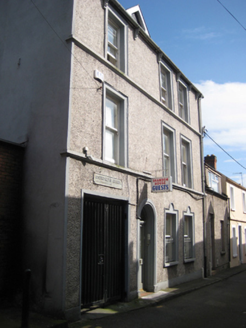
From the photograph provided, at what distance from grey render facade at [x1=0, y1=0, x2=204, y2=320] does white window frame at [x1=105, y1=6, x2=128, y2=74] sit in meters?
0.04

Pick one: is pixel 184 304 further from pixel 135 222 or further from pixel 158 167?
pixel 158 167

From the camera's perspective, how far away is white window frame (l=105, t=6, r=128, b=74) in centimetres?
961

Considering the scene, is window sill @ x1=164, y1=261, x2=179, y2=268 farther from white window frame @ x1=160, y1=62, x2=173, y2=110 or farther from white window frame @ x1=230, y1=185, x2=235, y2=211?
white window frame @ x1=230, y1=185, x2=235, y2=211

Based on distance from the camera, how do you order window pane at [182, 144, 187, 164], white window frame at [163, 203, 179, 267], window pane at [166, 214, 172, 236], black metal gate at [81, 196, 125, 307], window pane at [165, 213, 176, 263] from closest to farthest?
black metal gate at [81, 196, 125, 307]
white window frame at [163, 203, 179, 267]
window pane at [165, 213, 176, 263]
window pane at [166, 214, 172, 236]
window pane at [182, 144, 187, 164]

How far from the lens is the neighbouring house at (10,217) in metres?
7.11

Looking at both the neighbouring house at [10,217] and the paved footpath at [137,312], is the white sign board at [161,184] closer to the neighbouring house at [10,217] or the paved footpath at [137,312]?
the paved footpath at [137,312]

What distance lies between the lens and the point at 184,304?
341 inches

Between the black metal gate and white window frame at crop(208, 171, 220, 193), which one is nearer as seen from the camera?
the black metal gate

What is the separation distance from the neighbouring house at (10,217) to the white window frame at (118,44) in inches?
161

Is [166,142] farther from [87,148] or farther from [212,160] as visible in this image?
[212,160]

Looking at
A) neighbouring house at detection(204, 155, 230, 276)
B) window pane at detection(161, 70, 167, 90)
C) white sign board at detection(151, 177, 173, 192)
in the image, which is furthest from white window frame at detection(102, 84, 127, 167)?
neighbouring house at detection(204, 155, 230, 276)

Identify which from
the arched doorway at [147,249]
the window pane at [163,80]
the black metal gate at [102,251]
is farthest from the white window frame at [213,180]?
the black metal gate at [102,251]

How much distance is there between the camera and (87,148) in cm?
743

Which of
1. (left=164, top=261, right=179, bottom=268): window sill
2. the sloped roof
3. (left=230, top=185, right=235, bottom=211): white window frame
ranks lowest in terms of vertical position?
(left=164, top=261, right=179, bottom=268): window sill
